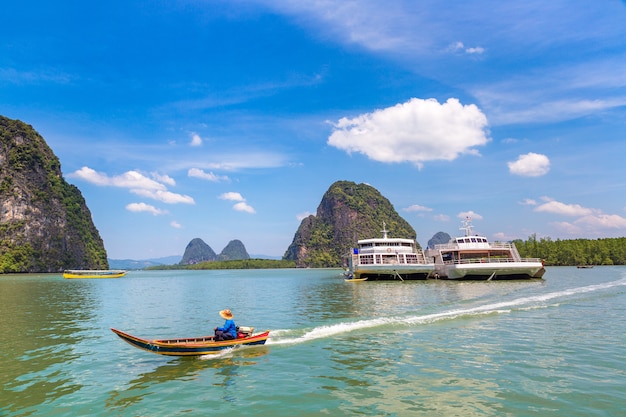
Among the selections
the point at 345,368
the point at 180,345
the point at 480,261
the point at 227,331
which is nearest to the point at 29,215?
the point at 480,261

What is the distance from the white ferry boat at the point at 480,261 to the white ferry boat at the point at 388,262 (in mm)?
3525

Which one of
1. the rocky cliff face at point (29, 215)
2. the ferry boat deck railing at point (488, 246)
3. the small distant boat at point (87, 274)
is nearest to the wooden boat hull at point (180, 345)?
the ferry boat deck railing at point (488, 246)

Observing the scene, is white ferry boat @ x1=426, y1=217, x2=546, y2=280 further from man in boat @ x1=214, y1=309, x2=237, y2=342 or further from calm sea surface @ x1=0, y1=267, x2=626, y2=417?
man in boat @ x1=214, y1=309, x2=237, y2=342

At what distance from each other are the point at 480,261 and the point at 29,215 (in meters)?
195

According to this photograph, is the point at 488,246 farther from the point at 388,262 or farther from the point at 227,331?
the point at 227,331

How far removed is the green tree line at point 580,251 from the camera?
132500 mm

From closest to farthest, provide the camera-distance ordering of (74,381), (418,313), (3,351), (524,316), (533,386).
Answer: (533,386) → (74,381) → (3,351) → (524,316) → (418,313)

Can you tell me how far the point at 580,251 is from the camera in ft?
439

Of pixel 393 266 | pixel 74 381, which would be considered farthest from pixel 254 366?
pixel 393 266

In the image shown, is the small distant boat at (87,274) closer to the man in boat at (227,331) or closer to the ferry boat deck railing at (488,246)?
the ferry boat deck railing at (488,246)

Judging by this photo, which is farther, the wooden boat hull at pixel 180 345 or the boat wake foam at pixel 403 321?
the boat wake foam at pixel 403 321

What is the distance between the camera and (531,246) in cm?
14862

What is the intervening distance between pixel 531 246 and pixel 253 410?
163m

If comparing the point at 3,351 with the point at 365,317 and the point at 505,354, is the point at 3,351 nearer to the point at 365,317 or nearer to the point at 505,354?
the point at 365,317
